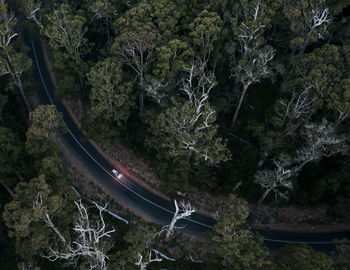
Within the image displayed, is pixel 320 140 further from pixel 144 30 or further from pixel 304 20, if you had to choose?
pixel 144 30

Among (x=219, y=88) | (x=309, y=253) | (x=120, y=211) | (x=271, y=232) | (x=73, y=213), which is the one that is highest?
(x=219, y=88)

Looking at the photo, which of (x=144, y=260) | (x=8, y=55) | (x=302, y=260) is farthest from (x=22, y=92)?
(x=302, y=260)

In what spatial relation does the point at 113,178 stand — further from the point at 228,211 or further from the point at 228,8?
the point at 228,8

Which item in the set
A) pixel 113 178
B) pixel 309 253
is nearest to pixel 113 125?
pixel 113 178

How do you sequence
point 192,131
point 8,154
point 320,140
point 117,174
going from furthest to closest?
1. point 117,174
2. point 8,154
3. point 192,131
4. point 320,140

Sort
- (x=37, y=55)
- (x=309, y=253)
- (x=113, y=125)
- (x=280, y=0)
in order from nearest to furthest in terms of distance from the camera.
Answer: (x=309, y=253)
(x=280, y=0)
(x=113, y=125)
(x=37, y=55)

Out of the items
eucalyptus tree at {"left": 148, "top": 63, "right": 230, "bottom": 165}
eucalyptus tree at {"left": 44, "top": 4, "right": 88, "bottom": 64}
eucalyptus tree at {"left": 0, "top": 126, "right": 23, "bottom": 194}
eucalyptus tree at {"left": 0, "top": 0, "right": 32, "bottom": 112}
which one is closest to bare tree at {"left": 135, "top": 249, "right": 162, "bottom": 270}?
eucalyptus tree at {"left": 148, "top": 63, "right": 230, "bottom": 165}
